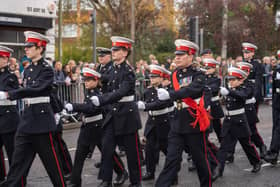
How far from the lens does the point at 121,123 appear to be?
7496 millimetres

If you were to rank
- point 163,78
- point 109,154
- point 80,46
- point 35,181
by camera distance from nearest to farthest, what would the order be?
point 109,154 < point 35,181 < point 163,78 < point 80,46

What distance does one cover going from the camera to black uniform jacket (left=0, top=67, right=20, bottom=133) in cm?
774

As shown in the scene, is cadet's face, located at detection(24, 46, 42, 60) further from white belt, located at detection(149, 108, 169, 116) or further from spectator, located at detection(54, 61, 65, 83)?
spectator, located at detection(54, 61, 65, 83)

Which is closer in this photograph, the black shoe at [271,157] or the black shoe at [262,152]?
the black shoe at [271,157]

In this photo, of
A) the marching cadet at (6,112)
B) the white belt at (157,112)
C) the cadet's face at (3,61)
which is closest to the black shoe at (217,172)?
the white belt at (157,112)

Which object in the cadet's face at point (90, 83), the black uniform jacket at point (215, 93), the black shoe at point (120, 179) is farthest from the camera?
the black uniform jacket at point (215, 93)

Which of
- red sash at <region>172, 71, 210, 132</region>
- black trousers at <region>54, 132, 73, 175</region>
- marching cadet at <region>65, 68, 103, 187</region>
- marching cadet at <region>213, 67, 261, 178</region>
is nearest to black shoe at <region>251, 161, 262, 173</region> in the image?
marching cadet at <region>213, 67, 261, 178</region>

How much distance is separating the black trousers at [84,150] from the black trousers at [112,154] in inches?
11.7

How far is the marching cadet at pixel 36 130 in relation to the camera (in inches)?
263

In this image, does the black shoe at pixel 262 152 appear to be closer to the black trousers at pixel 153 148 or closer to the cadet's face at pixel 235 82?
the cadet's face at pixel 235 82

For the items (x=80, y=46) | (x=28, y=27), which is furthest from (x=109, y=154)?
(x=80, y=46)

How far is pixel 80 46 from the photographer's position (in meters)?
41.0

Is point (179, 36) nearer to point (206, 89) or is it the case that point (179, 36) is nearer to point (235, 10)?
point (235, 10)

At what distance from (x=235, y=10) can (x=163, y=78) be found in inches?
1063
